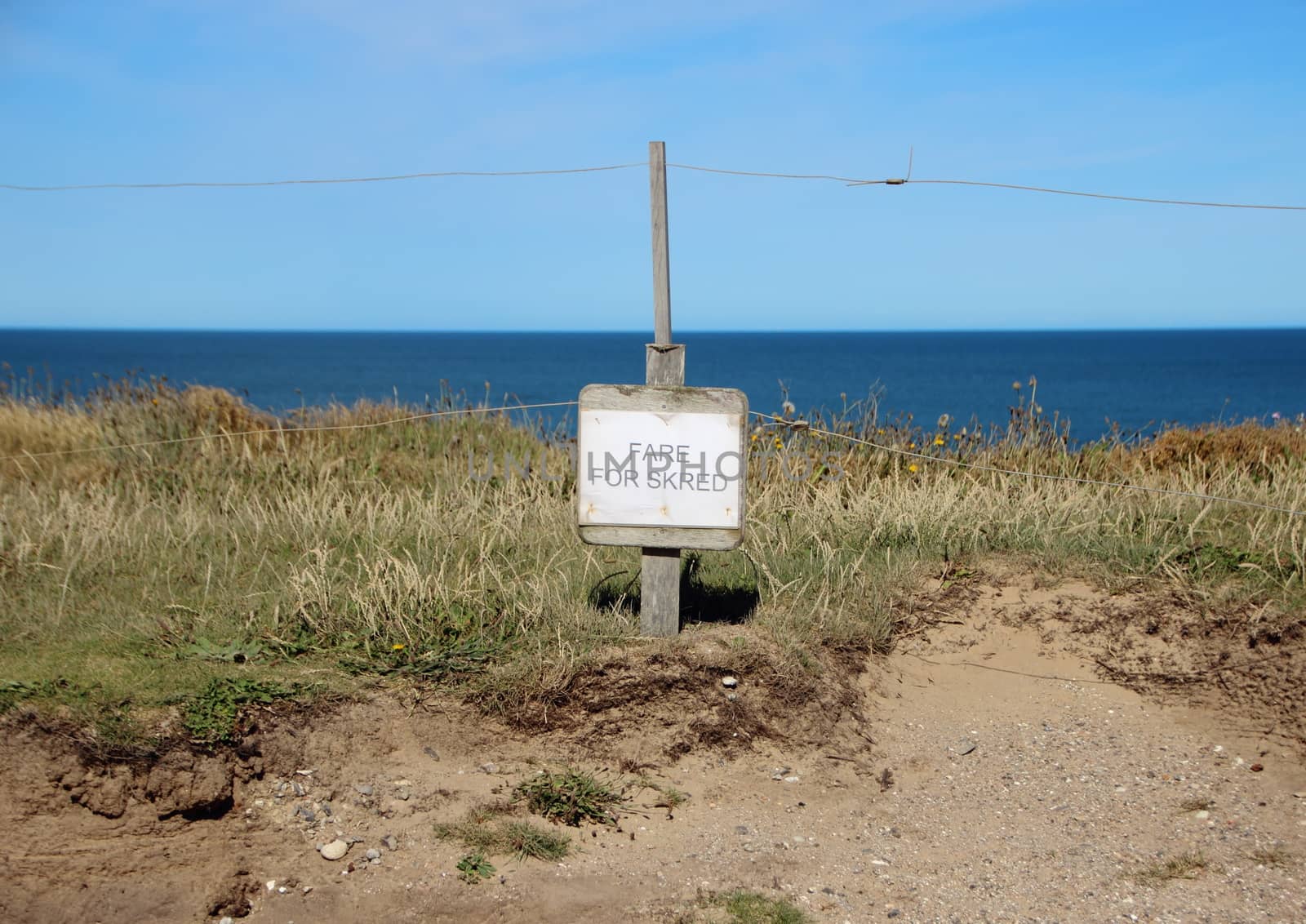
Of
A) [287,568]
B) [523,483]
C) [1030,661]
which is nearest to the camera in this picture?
[1030,661]

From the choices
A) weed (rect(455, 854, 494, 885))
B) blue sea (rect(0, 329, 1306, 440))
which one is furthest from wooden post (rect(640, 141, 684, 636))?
blue sea (rect(0, 329, 1306, 440))

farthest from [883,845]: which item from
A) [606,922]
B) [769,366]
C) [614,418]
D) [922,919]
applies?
[769,366]

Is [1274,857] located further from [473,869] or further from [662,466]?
[473,869]

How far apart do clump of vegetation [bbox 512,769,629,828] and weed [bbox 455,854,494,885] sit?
1.12 feet

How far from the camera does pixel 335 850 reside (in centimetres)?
359

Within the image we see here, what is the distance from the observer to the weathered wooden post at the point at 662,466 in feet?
14.6

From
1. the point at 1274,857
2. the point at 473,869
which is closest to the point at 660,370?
the point at 473,869

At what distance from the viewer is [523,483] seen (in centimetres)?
721

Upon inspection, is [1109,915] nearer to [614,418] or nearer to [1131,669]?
[1131,669]

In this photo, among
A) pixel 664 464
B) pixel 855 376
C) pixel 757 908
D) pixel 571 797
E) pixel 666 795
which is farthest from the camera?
pixel 855 376

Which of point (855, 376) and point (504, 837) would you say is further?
point (855, 376)

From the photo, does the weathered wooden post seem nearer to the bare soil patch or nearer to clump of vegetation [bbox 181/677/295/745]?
the bare soil patch

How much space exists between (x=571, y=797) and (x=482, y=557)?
5.30ft

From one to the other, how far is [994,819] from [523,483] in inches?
163
